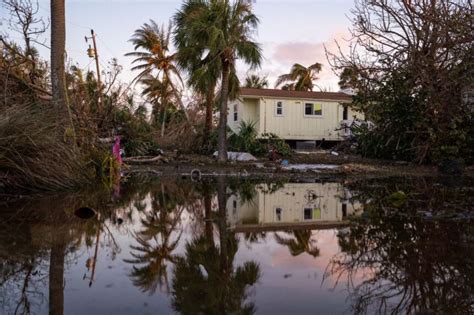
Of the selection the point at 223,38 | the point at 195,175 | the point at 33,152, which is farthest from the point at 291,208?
the point at 223,38

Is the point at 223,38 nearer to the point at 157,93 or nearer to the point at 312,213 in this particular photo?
the point at 312,213

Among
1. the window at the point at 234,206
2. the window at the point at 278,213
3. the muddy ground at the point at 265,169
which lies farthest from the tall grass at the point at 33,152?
the muddy ground at the point at 265,169

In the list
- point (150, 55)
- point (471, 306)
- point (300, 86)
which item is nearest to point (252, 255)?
point (471, 306)

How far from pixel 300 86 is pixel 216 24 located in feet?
85.6

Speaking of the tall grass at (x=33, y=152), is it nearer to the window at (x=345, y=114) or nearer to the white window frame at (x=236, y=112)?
the white window frame at (x=236, y=112)

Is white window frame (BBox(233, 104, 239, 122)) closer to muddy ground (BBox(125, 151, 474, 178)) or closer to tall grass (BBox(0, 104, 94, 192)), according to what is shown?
muddy ground (BBox(125, 151, 474, 178))

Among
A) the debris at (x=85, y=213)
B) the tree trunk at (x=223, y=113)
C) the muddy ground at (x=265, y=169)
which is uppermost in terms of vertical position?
the tree trunk at (x=223, y=113)

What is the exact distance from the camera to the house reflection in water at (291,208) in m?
6.09

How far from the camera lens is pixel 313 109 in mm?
28156

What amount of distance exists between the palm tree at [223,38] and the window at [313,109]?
1086 cm

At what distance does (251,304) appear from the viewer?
2.85 m

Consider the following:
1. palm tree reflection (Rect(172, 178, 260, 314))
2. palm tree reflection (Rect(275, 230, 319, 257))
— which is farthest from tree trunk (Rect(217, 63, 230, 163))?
palm tree reflection (Rect(172, 178, 260, 314))

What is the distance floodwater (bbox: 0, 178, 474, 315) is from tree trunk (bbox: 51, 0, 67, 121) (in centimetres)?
375

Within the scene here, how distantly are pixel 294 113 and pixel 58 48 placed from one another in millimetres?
19124
